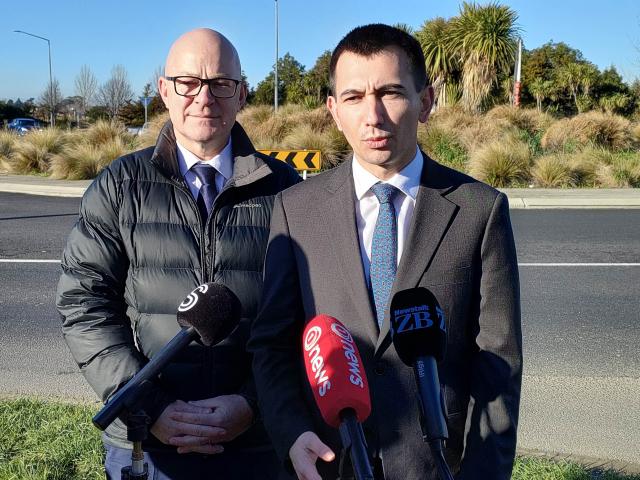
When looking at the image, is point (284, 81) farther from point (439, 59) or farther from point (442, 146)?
point (442, 146)

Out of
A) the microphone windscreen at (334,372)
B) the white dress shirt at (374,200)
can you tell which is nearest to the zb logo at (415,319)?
the microphone windscreen at (334,372)

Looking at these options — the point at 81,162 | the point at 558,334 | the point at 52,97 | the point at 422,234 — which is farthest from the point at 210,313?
the point at 52,97

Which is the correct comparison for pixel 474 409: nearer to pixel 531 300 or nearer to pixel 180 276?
pixel 180 276

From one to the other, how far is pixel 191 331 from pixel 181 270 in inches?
31.2

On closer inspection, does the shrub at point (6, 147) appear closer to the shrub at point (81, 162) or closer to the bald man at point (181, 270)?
the shrub at point (81, 162)

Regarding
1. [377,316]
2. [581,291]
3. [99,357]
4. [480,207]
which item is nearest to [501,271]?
[480,207]

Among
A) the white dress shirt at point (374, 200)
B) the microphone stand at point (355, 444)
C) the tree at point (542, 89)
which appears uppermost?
the tree at point (542, 89)

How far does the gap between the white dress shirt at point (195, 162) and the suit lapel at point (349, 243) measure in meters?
0.52

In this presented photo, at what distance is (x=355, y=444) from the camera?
132cm

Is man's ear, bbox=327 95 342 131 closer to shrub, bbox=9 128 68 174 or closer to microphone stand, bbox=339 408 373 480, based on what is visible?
microphone stand, bbox=339 408 373 480

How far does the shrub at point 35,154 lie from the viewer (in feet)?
76.7

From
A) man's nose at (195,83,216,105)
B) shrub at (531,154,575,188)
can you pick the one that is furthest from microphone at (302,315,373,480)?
shrub at (531,154,575,188)

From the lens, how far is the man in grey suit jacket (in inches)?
78.9

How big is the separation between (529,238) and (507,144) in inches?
345
